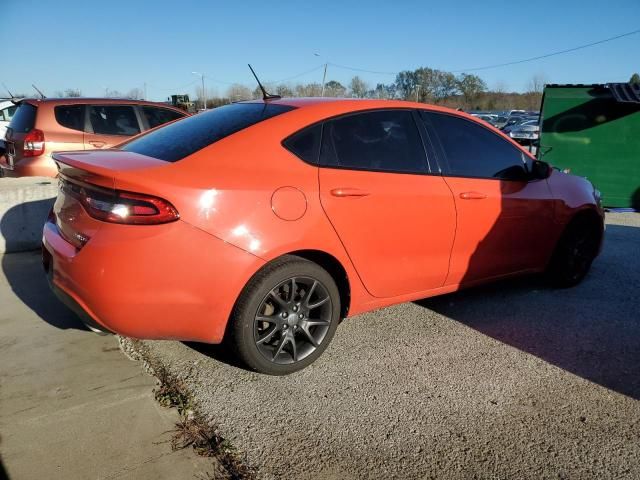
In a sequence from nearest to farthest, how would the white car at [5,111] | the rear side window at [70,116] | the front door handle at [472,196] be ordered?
1. the front door handle at [472,196]
2. the rear side window at [70,116]
3. the white car at [5,111]

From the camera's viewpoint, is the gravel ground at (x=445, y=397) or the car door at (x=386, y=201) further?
the car door at (x=386, y=201)

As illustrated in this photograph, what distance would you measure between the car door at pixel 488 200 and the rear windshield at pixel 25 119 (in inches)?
203

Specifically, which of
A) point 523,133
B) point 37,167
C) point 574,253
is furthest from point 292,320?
point 523,133

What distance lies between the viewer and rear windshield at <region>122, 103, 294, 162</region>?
290cm

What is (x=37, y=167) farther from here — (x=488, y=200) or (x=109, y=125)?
(x=488, y=200)

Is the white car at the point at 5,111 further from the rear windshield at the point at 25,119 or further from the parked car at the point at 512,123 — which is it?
the parked car at the point at 512,123

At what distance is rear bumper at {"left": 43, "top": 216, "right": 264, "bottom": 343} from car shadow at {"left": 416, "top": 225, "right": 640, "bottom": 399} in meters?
2.08

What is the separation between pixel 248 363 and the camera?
2.91 m

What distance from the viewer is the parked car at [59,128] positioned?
6309 mm

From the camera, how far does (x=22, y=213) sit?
17.1 feet

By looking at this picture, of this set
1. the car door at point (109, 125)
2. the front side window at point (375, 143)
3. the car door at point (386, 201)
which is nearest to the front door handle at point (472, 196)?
the car door at point (386, 201)

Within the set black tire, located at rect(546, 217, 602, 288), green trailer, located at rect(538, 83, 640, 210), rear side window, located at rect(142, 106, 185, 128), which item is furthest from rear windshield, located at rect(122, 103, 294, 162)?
green trailer, located at rect(538, 83, 640, 210)

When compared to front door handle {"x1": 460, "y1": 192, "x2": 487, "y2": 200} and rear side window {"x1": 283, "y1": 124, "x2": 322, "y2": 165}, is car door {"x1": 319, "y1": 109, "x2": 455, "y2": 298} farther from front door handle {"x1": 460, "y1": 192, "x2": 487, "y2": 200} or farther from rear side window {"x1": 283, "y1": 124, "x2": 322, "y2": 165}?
front door handle {"x1": 460, "y1": 192, "x2": 487, "y2": 200}

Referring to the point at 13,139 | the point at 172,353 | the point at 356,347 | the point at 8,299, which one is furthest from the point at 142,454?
the point at 13,139
